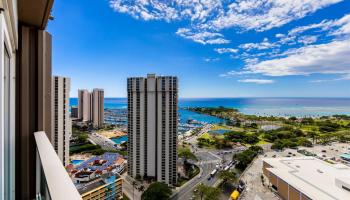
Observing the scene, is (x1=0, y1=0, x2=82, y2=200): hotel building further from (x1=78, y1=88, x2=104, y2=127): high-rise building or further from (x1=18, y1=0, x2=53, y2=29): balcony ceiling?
(x1=78, y1=88, x2=104, y2=127): high-rise building

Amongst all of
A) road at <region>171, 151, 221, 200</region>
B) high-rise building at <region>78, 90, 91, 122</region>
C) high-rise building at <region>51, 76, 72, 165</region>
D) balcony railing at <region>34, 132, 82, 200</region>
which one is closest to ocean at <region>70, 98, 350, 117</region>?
high-rise building at <region>78, 90, 91, 122</region>

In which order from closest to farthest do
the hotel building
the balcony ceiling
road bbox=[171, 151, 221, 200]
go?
the balcony ceiling → the hotel building → road bbox=[171, 151, 221, 200]

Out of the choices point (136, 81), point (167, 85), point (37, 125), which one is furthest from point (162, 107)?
point (37, 125)

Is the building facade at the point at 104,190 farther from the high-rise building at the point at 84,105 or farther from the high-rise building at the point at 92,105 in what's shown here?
the high-rise building at the point at 84,105

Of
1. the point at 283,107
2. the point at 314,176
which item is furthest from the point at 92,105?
the point at 283,107

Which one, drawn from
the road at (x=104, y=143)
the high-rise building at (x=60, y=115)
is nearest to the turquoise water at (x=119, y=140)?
the road at (x=104, y=143)
